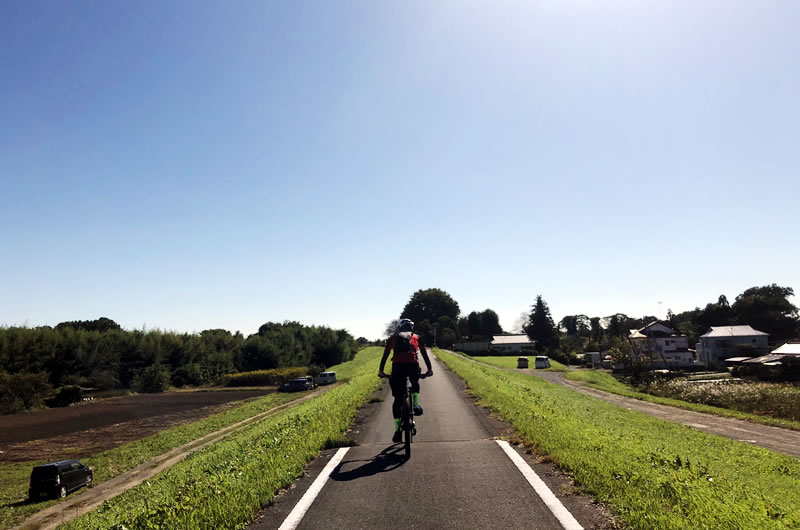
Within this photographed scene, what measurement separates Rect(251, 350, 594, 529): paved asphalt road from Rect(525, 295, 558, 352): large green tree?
126996 millimetres

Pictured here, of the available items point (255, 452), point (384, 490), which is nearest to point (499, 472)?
point (384, 490)

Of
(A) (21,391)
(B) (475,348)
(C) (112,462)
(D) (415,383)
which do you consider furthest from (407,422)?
(B) (475,348)

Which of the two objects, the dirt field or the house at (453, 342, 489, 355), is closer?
the dirt field

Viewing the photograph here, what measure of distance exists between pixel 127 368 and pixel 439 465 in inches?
2827

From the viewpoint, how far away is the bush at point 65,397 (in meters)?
51.6

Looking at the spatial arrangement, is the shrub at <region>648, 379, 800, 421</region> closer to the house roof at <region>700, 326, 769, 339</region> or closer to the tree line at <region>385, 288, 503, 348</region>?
the house roof at <region>700, 326, 769, 339</region>

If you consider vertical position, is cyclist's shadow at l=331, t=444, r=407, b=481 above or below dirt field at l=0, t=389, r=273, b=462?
above

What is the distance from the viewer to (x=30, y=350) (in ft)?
176

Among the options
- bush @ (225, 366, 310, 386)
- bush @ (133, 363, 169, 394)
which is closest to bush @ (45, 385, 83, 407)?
bush @ (133, 363, 169, 394)

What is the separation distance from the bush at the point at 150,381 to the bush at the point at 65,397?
1099 centimetres

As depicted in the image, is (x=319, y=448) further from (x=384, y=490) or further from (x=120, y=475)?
(x=120, y=475)

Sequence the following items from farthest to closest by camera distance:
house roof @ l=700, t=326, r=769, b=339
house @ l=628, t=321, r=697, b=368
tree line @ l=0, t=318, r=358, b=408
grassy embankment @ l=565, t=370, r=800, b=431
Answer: house @ l=628, t=321, r=697, b=368 → house roof @ l=700, t=326, r=769, b=339 → tree line @ l=0, t=318, r=358, b=408 → grassy embankment @ l=565, t=370, r=800, b=431

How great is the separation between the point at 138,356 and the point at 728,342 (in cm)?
10471

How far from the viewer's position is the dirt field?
27766 mm
